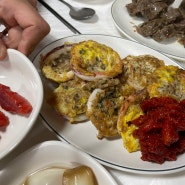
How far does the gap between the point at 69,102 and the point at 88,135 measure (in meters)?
0.16

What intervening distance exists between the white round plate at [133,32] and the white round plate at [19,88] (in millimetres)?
733

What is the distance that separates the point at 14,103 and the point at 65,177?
35cm

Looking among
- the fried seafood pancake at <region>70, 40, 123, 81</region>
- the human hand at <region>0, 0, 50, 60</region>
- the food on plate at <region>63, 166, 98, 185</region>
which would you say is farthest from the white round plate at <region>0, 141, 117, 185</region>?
the human hand at <region>0, 0, 50, 60</region>

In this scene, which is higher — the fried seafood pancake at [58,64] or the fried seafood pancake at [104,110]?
the fried seafood pancake at [58,64]

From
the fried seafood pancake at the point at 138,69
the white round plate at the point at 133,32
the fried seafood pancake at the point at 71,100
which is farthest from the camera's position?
the white round plate at the point at 133,32

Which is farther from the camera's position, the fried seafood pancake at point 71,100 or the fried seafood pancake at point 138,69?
the fried seafood pancake at point 138,69

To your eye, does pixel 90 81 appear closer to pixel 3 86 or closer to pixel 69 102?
pixel 69 102

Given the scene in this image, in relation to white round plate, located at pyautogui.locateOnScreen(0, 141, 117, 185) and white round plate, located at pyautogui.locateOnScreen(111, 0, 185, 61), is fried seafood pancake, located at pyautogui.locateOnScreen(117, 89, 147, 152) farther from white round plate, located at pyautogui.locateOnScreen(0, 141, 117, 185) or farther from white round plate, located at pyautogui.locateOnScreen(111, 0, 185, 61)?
white round plate, located at pyautogui.locateOnScreen(111, 0, 185, 61)

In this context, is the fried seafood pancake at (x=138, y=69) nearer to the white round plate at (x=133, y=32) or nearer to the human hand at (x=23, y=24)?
the white round plate at (x=133, y=32)

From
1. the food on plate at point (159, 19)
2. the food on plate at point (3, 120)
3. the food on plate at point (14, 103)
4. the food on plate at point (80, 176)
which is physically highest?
the food on plate at point (14, 103)

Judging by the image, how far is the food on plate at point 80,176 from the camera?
3.45 ft

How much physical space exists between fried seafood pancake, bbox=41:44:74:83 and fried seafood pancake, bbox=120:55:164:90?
0.82 ft

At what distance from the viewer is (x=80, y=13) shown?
197cm

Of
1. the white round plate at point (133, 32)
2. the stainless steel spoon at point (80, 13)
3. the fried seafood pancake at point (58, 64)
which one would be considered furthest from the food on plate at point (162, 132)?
the stainless steel spoon at point (80, 13)
